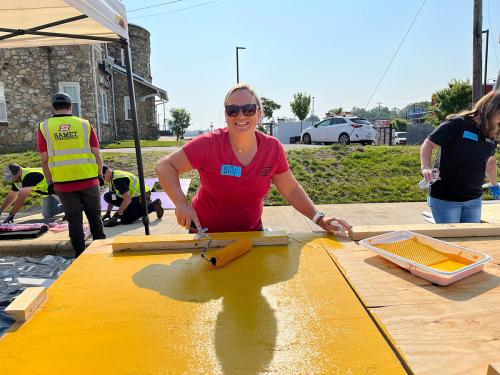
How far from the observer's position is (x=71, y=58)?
50.4 feet

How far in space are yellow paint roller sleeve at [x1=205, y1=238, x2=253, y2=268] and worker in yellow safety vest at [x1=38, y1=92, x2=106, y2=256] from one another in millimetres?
2678

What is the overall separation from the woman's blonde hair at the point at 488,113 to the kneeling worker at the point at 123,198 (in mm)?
4724

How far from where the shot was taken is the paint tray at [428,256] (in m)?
1.30

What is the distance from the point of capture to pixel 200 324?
1043 mm

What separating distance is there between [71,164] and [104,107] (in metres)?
15.5

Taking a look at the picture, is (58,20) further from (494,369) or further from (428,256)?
(494,369)

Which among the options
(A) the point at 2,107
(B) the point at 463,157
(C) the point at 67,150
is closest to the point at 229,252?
(B) the point at 463,157

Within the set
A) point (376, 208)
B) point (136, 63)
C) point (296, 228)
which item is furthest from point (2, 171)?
point (136, 63)

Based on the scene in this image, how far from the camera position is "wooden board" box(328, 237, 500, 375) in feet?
2.87

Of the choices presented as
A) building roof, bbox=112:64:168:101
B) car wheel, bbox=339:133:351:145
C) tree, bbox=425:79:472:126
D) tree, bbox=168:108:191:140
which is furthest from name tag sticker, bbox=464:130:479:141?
tree, bbox=168:108:191:140

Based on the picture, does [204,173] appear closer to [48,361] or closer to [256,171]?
[256,171]

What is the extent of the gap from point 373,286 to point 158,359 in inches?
30.2

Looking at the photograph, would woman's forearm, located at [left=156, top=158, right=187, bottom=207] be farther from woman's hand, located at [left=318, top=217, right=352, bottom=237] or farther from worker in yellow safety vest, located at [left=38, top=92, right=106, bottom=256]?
worker in yellow safety vest, located at [left=38, top=92, right=106, bottom=256]

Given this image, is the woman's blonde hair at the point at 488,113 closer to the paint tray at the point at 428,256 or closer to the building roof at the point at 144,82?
the paint tray at the point at 428,256
